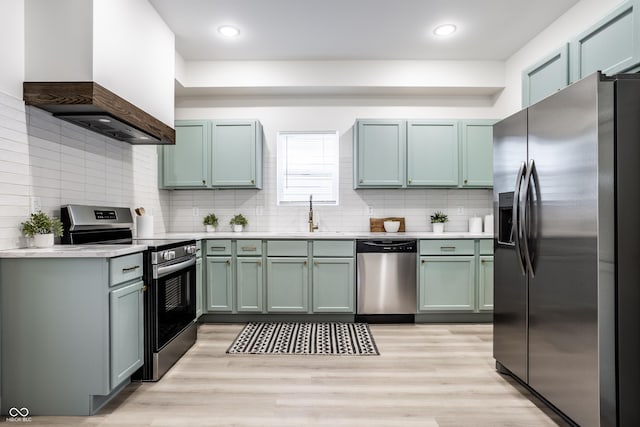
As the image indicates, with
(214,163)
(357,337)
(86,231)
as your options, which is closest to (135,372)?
(86,231)

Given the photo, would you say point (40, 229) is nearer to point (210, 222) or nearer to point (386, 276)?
point (210, 222)

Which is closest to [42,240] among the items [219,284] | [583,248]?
[219,284]

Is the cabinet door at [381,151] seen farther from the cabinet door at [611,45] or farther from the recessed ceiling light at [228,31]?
the cabinet door at [611,45]

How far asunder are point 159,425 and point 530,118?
2.64 m

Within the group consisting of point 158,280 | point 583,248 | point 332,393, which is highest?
point 583,248

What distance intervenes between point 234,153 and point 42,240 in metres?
2.17

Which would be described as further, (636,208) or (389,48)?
(389,48)

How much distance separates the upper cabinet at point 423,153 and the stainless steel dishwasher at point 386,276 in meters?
0.72

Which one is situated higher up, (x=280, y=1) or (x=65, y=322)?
(x=280, y=1)

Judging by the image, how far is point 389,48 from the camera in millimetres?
3900

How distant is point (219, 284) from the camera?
389cm

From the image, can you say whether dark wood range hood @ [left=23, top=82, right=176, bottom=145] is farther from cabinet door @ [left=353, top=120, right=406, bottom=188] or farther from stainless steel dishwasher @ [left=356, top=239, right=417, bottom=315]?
stainless steel dishwasher @ [left=356, top=239, right=417, bottom=315]

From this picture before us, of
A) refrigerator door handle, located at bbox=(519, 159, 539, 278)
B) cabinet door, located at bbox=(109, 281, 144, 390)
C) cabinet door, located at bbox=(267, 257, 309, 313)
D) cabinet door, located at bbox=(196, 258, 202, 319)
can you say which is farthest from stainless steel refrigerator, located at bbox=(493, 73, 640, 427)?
cabinet door, located at bbox=(196, 258, 202, 319)

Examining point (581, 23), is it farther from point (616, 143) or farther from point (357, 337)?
point (357, 337)
